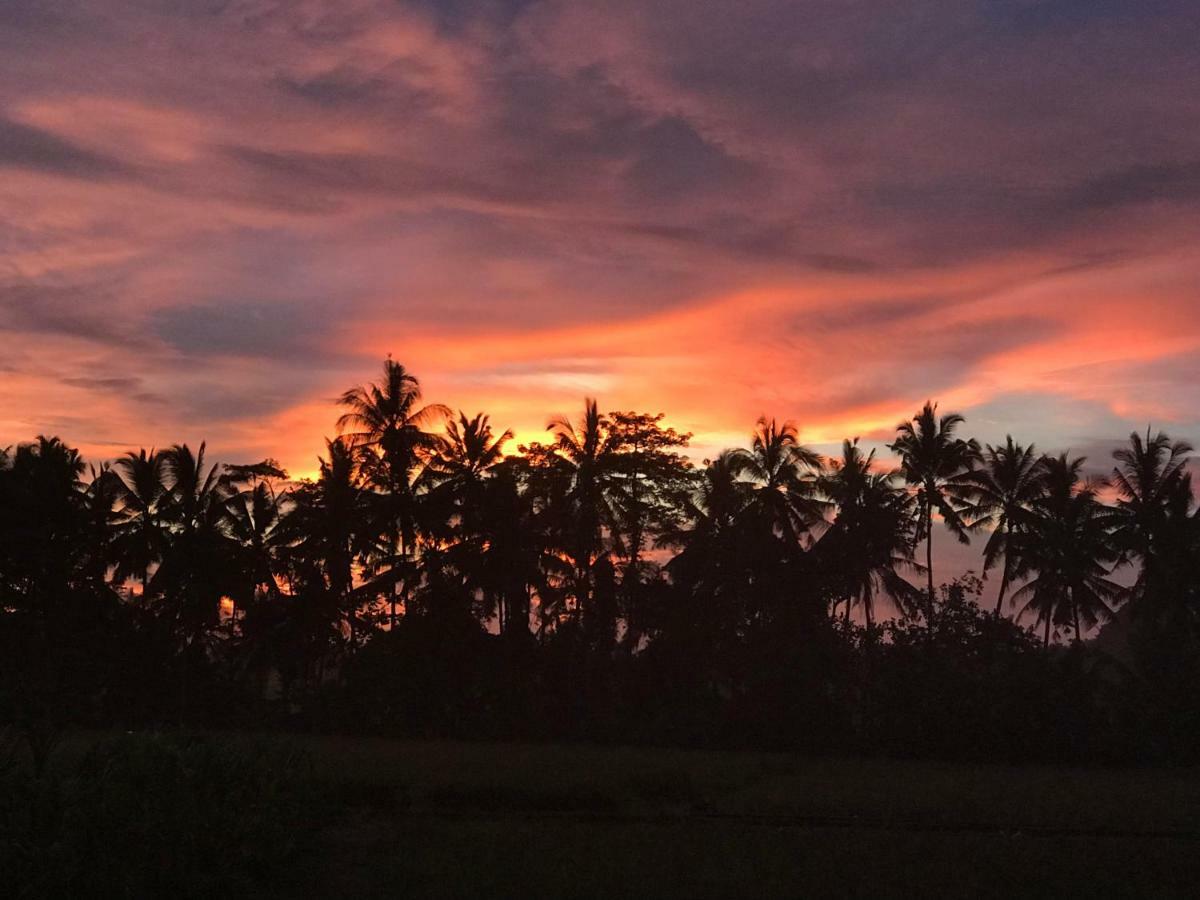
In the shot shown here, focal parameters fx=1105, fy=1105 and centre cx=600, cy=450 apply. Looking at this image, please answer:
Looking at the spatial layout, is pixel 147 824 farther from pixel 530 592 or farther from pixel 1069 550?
pixel 1069 550

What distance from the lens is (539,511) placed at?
3728cm

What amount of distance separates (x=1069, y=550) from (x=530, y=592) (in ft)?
65.6

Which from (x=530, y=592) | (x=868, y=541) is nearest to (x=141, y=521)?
(x=530, y=592)

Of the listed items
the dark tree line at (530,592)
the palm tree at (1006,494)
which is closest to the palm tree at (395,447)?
the dark tree line at (530,592)

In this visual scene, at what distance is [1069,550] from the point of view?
134 feet

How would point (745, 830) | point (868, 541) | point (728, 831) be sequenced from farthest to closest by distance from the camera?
point (868, 541)
point (745, 830)
point (728, 831)

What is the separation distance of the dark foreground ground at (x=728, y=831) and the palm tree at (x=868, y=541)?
8.64m

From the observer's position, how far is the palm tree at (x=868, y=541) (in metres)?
35.1

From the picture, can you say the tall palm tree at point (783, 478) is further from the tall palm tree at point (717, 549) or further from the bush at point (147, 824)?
the bush at point (147, 824)

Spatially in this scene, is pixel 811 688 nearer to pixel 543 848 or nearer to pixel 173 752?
pixel 543 848

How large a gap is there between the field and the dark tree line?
638 centimetres

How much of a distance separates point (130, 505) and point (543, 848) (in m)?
27.9

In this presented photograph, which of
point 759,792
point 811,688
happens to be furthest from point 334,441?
point 759,792

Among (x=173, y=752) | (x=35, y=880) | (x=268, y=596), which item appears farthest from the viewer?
(x=268, y=596)
